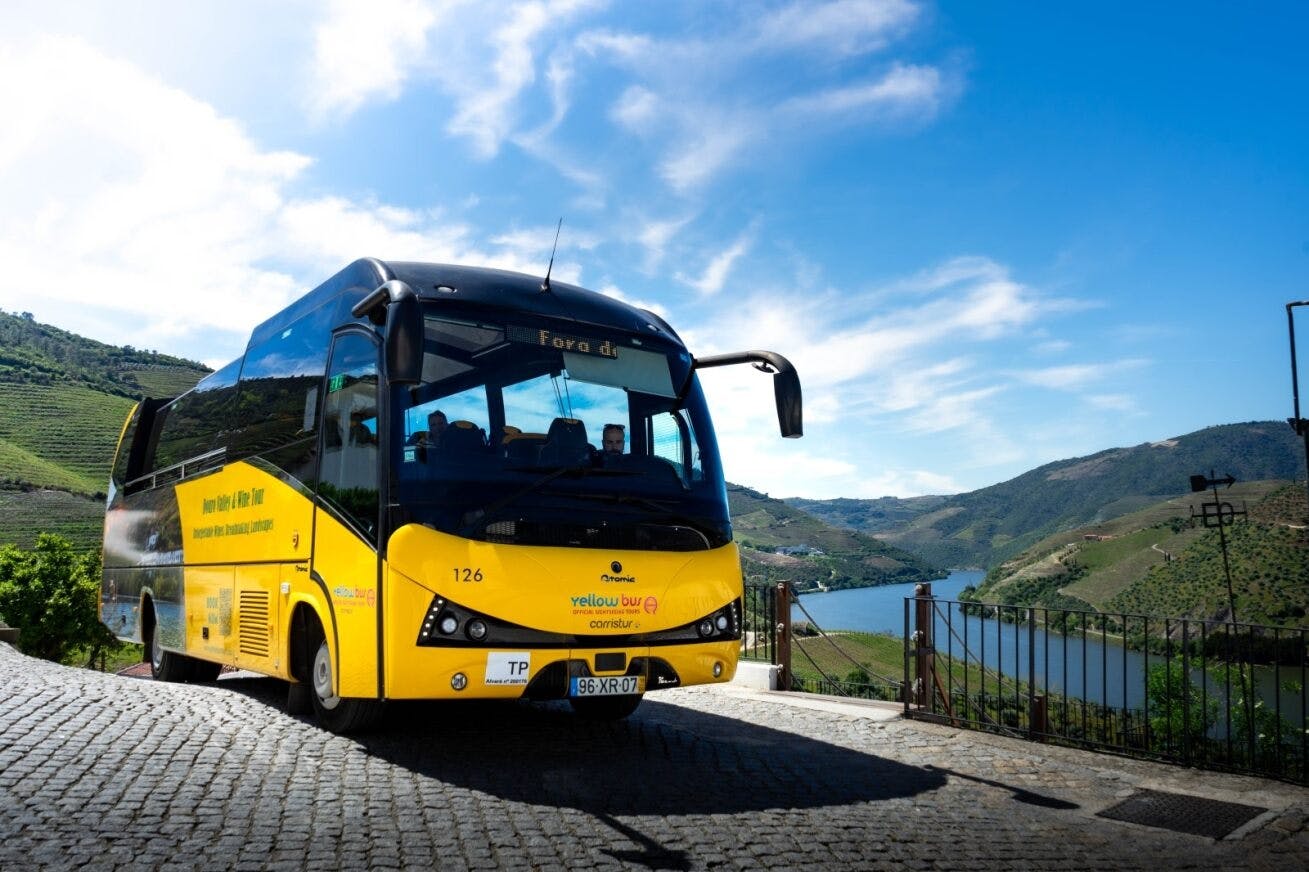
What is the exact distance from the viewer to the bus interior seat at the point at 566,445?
291 inches

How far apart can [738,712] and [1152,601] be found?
116562 mm

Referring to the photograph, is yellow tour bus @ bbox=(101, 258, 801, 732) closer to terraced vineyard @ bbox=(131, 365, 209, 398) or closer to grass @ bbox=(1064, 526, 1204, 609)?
grass @ bbox=(1064, 526, 1204, 609)

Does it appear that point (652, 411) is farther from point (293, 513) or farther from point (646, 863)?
point (646, 863)

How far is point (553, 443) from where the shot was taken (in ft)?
24.5

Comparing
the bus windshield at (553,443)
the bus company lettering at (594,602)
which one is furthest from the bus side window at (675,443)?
the bus company lettering at (594,602)

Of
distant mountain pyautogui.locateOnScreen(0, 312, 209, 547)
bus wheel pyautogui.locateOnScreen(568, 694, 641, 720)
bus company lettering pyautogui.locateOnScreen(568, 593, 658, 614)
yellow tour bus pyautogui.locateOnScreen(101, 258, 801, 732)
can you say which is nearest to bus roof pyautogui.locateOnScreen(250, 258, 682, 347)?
yellow tour bus pyautogui.locateOnScreen(101, 258, 801, 732)

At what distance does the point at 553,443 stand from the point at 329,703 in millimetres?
2640

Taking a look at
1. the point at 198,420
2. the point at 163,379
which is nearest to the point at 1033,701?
the point at 198,420

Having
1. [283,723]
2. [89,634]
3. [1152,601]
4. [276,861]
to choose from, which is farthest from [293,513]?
[1152,601]

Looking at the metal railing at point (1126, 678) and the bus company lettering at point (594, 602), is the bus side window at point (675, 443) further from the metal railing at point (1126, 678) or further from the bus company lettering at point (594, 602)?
the metal railing at point (1126, 678)

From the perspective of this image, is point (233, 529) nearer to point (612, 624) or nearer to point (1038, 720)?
point (612, 624)

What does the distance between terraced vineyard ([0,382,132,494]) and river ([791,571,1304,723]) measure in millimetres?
87993

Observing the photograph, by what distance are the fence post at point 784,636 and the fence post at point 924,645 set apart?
235 centimetres

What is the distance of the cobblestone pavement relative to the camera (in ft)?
17.0
